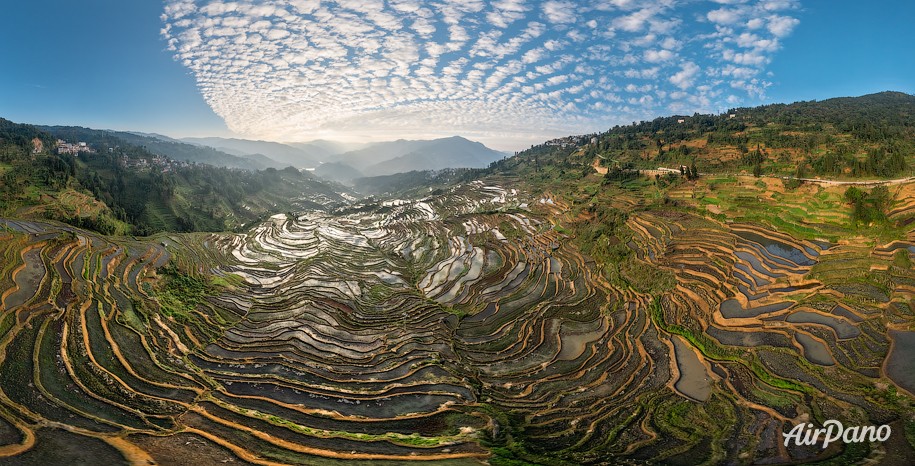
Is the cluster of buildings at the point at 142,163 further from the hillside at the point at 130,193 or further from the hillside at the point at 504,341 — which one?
the hillside at the point at 504,341

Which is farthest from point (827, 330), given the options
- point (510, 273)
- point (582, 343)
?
point (510, 273)

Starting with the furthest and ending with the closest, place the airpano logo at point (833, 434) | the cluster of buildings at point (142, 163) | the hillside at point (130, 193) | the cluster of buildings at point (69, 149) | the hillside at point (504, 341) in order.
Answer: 1. the cluster of buildings at point (142, 163)
2. the cluster of buildings at point (69, 149)
3. the hillside at point (130, 193)
4. the hillside at point (504, 341)
5. the airpano logo at point (833, 434)

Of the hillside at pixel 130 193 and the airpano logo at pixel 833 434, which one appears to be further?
the hillside at pixel 130 193

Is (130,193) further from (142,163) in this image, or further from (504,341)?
(504,341)

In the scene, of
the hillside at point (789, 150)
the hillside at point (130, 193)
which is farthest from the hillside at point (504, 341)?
the hillside at point (130, 193)

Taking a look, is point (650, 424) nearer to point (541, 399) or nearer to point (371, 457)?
point (541, 399)

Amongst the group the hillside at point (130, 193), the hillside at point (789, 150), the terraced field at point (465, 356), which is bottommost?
the terraced field at point (465, 356)
